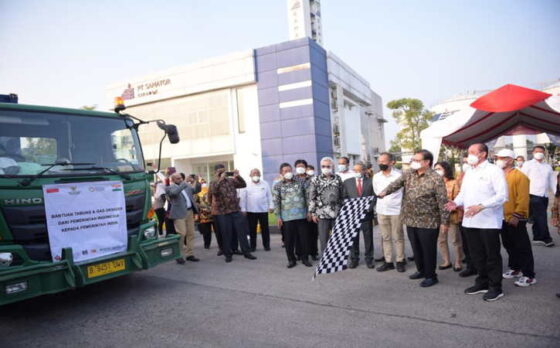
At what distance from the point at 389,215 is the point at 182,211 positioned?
13.0ft

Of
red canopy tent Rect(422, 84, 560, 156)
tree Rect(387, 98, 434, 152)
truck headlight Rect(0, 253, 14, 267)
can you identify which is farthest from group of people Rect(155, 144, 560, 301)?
tree Rect(387, 98, 434, 152)

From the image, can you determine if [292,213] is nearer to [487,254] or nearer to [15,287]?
[487,254]

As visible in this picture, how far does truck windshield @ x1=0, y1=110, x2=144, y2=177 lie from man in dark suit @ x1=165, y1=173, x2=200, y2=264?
5.34 ft

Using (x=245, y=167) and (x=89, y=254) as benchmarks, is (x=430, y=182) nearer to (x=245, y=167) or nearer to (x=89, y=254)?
(x=89, y=254)

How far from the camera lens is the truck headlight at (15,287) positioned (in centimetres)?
401

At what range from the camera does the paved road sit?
3588 millimetres

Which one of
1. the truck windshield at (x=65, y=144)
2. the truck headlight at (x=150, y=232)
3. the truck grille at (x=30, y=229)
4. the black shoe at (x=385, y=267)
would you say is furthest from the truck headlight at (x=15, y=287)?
the black shoe at (x=385, y=267)

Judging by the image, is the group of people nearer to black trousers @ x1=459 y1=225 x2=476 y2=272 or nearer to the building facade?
black trousers @ x1=459 y1=225 x2=476 y2=272

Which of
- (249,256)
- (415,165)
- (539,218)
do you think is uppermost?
(415,165)

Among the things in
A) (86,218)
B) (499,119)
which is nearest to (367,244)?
(499,119)

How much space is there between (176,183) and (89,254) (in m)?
3.05

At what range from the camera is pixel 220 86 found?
27203 mm

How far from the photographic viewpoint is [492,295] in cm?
437

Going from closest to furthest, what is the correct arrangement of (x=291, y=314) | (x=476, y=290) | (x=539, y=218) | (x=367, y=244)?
1. (x=291, y=314)
2. (x=476, y=290)
3. (x=367, y=244)
4. (x=539, y=218)
